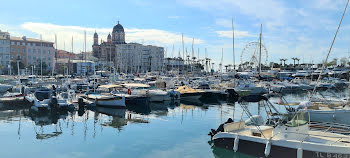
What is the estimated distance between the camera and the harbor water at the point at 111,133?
2022 cm

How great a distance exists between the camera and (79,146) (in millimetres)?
21734

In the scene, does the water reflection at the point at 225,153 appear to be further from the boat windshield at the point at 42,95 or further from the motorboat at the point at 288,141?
the boat windshield at the point at 42,95

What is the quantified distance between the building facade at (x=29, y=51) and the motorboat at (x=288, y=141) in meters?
121

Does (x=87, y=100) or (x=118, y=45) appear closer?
(x=87, y=100)

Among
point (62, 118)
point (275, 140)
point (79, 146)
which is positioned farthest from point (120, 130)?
point (275, 140)

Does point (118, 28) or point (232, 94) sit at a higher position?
point (118, 28)

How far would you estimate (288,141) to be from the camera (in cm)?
1572

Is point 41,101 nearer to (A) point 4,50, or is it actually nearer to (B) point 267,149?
(B) point 267,149

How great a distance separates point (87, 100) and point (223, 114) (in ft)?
64.0

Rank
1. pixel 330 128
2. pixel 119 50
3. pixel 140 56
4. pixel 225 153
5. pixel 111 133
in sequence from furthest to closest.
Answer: pixel 140 56, pixel 119 50, pixel 111 133, pixel 330 128, pixel 225 153

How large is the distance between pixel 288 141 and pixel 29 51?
12989cm

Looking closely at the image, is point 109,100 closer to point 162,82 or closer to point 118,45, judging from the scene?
point 162,82

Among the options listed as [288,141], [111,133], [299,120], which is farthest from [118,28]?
[288,141]

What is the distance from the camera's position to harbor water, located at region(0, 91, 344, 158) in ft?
66.3
